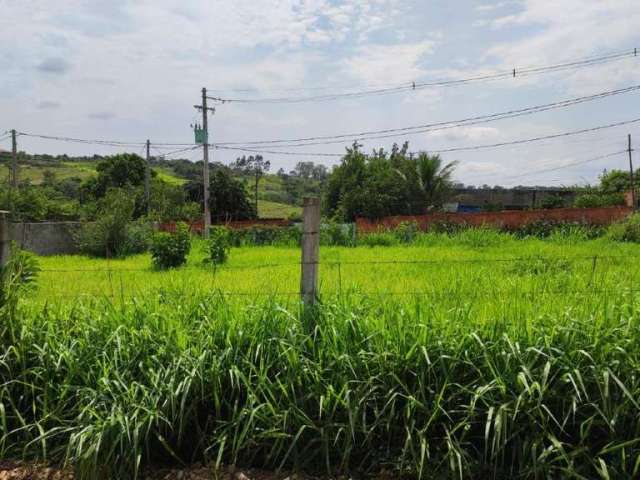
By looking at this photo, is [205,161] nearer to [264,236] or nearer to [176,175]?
[264,236]

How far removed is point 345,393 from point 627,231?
17852 mm

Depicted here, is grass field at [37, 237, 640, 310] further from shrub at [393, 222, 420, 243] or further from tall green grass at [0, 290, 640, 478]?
shrub at [393, 222, 420, 243]

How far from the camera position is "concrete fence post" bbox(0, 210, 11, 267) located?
3877 mm

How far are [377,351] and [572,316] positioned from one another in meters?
1.25

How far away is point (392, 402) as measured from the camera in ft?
9.29

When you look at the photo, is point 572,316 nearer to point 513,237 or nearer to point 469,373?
point 469,373

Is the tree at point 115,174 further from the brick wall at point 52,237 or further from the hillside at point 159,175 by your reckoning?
the brick wall at point 52,237

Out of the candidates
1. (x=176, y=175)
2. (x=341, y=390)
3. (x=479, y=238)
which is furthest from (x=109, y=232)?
(x=176, y=175)

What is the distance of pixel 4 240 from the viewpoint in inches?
154

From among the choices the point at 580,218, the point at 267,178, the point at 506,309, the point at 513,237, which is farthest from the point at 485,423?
the point at 267,178

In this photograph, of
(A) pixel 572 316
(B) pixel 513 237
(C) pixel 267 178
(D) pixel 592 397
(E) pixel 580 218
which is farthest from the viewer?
(C) pixel 267 178

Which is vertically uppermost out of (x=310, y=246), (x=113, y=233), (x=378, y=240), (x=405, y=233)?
(x=310, y=246)

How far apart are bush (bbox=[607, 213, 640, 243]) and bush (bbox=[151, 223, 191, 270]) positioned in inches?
539

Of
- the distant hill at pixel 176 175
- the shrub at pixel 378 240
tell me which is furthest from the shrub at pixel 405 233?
the distant hill at pixel 176 175
